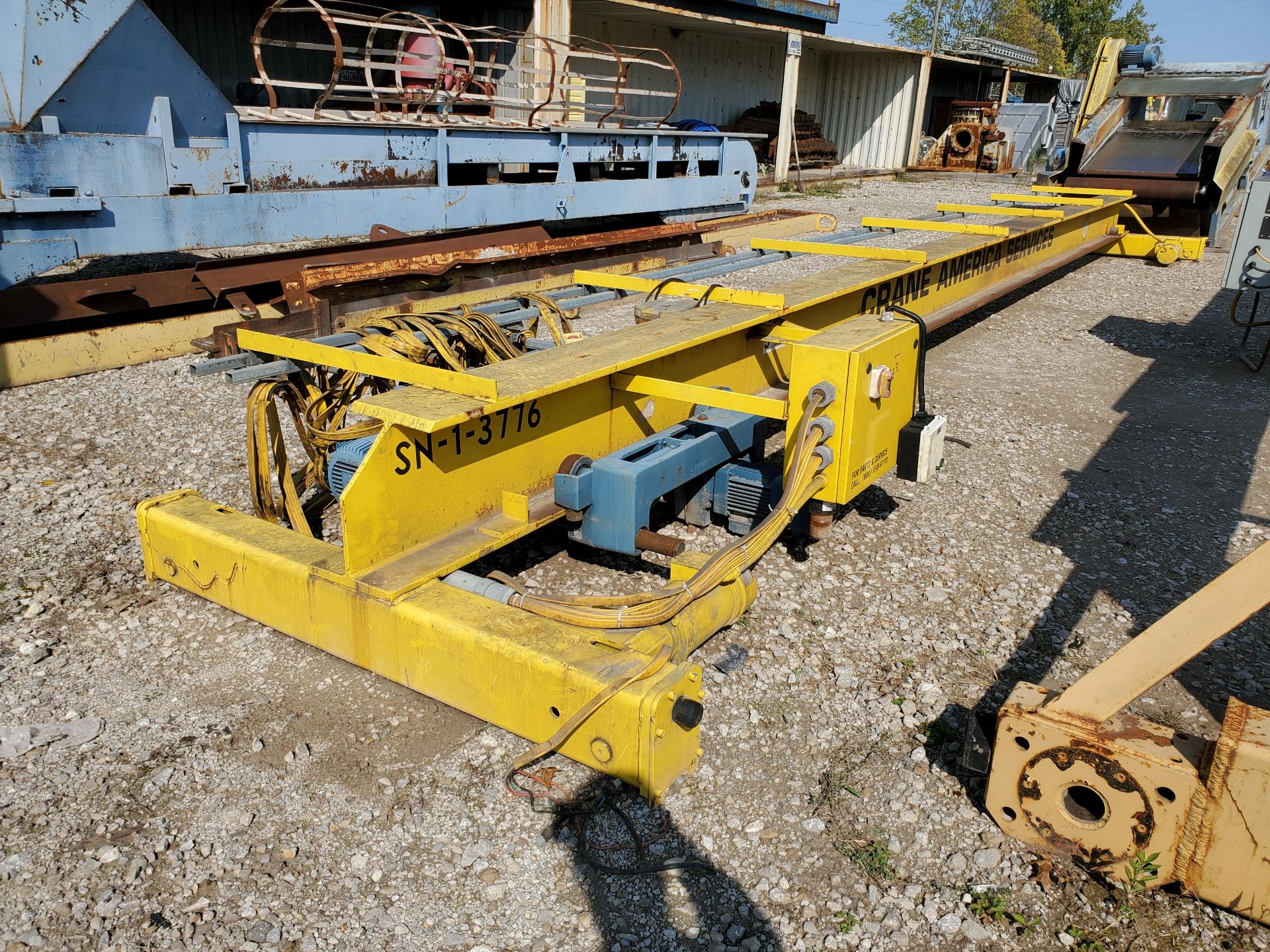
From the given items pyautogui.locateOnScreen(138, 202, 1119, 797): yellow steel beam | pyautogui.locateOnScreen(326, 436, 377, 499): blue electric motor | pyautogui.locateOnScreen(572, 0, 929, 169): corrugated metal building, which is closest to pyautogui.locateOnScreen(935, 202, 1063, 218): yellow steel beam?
pyautogui.locateOnScreen(138, 202, 1119, 797): yellow steel beam

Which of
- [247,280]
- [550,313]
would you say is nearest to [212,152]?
[247,280]

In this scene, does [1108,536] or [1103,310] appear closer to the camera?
[1108,536]

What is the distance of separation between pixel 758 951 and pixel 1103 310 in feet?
25.7

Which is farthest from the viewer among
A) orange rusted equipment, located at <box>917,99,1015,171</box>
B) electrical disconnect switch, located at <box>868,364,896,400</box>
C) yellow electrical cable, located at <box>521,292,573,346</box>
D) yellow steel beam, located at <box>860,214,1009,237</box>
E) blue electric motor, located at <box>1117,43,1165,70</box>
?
orange rusted equipment, located at <box>917,99,1015,171</box>

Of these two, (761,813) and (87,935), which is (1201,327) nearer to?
(761,813)

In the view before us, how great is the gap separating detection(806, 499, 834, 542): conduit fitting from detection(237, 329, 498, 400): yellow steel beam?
4.22 feet

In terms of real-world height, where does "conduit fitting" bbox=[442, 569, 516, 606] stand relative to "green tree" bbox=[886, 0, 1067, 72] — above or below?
below

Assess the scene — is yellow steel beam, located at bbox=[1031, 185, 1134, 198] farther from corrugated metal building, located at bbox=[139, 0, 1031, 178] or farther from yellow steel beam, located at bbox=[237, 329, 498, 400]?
yellow steel beam, located at bbox=[237, 329, 498, 400]

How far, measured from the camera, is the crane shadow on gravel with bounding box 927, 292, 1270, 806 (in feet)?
9.64

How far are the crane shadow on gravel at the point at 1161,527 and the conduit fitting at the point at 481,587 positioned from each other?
4.09 feet

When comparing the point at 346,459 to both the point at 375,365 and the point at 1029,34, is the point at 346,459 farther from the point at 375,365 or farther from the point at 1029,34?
the point at 1029,34

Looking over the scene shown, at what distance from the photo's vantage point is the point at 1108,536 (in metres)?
3.98

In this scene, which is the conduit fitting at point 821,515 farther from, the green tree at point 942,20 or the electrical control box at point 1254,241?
the green tree at point 942,20

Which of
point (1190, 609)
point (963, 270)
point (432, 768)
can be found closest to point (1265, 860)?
point (1190, 609)
